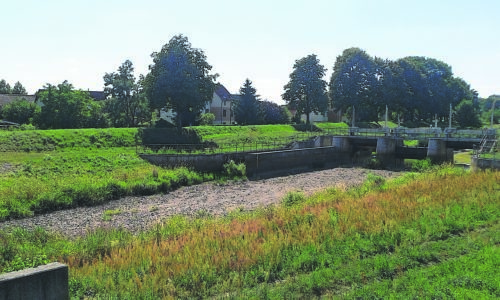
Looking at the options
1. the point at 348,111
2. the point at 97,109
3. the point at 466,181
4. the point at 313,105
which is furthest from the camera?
the point at 348,111

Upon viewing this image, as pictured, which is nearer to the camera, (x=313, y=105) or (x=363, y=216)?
(x=363, y=216)

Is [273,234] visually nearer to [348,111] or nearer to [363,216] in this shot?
[363,216]

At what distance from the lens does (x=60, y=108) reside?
47.6 m

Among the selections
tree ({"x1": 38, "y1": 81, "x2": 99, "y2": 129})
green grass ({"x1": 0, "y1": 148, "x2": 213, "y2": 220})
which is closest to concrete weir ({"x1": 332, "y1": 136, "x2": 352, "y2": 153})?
green grass ({"x1": 0, "y1": 148, "x2": 213, "y2": 220})

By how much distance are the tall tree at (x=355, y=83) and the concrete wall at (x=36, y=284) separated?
229ft

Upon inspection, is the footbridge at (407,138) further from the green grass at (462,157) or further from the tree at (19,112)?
the tree at (19,112)

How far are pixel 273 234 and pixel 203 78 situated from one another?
132 feet

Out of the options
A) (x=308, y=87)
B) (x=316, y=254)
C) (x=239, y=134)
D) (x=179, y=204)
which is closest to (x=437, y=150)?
(x=239, y=134)

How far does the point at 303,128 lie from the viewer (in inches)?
2640

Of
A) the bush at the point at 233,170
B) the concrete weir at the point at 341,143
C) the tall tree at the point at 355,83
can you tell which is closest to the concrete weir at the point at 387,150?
the concrete weir at the point at 341,143

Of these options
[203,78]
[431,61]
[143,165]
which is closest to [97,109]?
[203,78]

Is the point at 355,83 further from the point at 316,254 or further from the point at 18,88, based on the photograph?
the point at 18,88

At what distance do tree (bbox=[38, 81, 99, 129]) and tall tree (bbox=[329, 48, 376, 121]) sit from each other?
44230mm

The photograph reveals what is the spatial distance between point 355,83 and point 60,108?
48.6m
